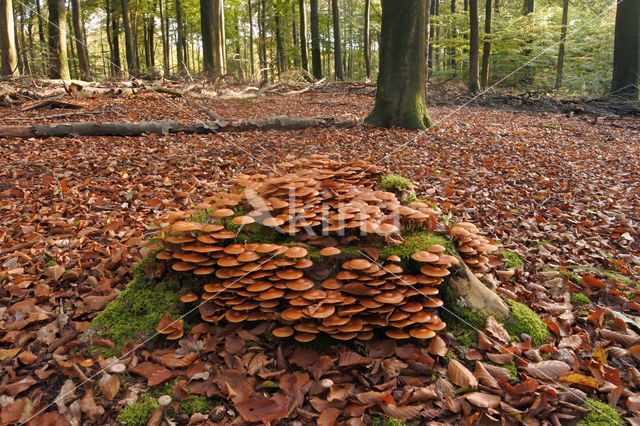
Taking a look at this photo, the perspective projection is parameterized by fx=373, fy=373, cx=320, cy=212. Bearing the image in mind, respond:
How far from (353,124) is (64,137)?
5.70 m

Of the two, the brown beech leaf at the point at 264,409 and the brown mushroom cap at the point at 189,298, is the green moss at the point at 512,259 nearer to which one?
the brown beech leaf at the point at 264,409

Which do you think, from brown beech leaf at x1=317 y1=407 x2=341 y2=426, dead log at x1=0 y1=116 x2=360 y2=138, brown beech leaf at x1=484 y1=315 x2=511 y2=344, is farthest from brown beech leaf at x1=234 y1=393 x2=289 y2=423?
dead log at x1=0 y1=116 x2=360 y2=138

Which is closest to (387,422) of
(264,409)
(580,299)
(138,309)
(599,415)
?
(264,409)

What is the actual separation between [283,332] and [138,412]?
88 centimetres

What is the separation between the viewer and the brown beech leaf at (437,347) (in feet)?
7.73

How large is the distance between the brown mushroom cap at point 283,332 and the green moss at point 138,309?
788mm

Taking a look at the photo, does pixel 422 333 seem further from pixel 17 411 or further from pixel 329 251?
pixel 17 411

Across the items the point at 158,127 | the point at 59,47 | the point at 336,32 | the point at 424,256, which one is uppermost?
the point at 336,32

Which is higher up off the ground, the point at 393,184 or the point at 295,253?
the point at 393,184

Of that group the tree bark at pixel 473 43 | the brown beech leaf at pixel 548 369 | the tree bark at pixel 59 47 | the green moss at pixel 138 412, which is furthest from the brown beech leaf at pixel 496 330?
the tree bark at pixel 473 43

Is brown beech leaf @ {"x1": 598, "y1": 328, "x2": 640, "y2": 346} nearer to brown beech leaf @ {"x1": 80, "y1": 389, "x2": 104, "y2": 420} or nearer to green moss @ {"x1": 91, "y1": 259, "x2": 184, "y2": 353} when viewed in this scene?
green moss @ {"x1": 91, "y1": 259, "x2": 184, "y2": 353}

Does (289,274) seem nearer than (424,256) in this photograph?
Yes

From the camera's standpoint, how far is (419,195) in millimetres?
5305

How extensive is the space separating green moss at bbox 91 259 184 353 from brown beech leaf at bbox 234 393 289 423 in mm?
917
